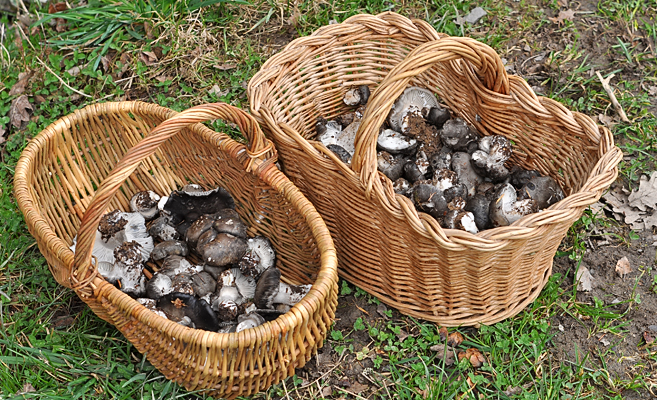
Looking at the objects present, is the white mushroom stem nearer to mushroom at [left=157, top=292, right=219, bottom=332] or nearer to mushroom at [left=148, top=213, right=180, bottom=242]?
mushroom at [left=157, top=292, right=219, bottom=332]

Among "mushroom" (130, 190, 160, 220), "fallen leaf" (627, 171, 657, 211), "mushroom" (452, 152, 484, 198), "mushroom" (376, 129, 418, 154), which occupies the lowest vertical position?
"fallen leaf" (627, 171, 657, 211)

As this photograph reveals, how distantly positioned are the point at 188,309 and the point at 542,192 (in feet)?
6.49

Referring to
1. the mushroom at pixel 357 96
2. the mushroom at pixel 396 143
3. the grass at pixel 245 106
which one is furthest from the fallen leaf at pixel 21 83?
the mushroom at pixel 396 143

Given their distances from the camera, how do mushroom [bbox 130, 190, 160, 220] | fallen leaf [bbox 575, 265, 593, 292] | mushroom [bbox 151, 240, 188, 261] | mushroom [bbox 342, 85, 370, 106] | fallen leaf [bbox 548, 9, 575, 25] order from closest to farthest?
mushroom [bbox 151, 240, 188, 261] → fallen leaf [bbox 575, 265, 593, 292] → mushroom [bbox 130, 190, 160, 220] → mushroom [bbox 342, 85, 370, 106] → fallen leaf [bbox 548, 9, 575, 25]

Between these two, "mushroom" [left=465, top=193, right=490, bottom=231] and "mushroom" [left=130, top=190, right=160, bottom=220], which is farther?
"mushroom" [left=130, top=190, right=160, bottom=220]

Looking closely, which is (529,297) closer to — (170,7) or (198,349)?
(198,349)

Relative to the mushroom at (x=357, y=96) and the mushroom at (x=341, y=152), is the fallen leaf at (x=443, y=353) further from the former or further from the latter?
the mushroom at (x=357, y=96)

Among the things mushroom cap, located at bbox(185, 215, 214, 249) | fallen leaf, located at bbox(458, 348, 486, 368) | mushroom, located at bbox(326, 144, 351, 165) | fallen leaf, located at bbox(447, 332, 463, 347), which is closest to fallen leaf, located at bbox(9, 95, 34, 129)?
mushroom cap, located at bbox(185, 215, 214, 249)

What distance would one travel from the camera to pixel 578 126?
3.07 meters

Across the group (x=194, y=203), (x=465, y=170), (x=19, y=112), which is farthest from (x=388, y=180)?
(x=19, y=112)

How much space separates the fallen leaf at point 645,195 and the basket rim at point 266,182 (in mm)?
2239

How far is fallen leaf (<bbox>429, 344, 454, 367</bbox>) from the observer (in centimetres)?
303

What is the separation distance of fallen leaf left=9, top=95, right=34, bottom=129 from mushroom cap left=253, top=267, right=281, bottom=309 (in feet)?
8.88

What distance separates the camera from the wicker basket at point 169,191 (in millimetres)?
2457
